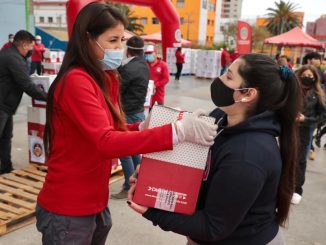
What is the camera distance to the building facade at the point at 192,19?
57.2 metres

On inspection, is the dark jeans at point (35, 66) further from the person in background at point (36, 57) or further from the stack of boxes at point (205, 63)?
the stack of boxes at point (205, 63)

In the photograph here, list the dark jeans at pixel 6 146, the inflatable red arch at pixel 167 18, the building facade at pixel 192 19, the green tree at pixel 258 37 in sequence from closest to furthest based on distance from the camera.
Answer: the dark jeans at pixel 6 146 → the inflatable red arch at pixel 167 18 → the green tree at pixel 258 37 → the building facade at pixel 192 19

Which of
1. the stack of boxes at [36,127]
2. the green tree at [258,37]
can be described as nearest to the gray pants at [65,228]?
the stack of boxes at [36,127]

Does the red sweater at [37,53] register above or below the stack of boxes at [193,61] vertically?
above

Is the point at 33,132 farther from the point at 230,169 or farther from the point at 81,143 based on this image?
the point at 230,169

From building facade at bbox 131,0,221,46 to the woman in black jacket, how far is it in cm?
5515

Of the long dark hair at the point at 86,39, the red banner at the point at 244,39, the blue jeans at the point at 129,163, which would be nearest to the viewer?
the long dark hair at the point at 86,39

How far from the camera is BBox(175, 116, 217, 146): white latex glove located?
133cm

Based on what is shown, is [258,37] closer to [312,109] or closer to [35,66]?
[35,66]

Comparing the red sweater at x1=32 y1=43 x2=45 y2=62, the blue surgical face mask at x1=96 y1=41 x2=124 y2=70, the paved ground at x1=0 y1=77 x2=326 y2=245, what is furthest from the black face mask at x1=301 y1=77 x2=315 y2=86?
the red sweater at x1=32 y1=43 x2=45 y2=62

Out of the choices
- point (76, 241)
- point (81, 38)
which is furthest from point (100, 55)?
point (76, 241)

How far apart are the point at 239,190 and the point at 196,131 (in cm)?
26

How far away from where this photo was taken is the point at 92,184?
1.68 m

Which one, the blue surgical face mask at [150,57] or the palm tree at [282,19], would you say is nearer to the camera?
the blue surgical face mask at [150,57]
